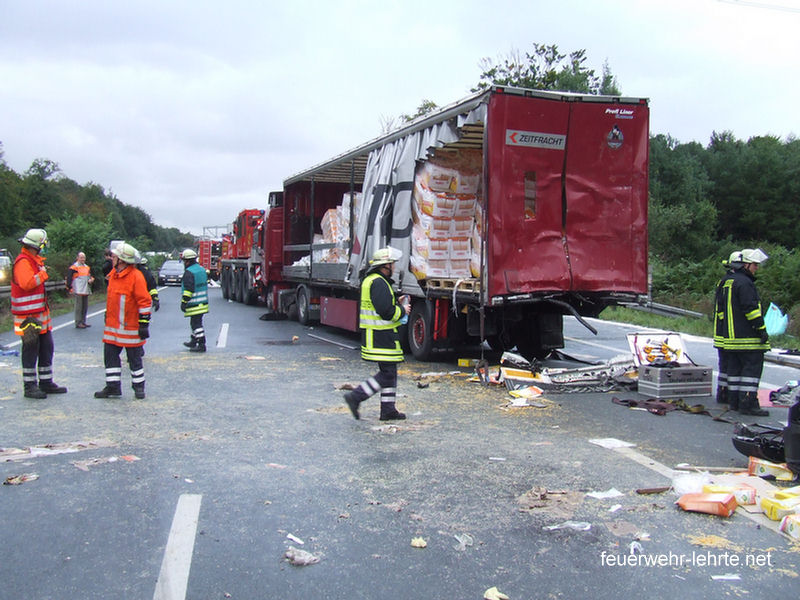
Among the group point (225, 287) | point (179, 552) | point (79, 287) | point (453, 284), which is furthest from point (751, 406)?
point (225, 287)

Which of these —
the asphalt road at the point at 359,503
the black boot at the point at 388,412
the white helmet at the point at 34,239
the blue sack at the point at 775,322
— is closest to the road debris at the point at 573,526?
the asphalt road at the point at 359,503

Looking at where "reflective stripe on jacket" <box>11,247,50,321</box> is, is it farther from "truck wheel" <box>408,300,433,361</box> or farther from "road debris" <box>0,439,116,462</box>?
"truck wheel" <box>408,300,433,361</box>

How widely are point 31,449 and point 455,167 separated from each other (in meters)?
7.18

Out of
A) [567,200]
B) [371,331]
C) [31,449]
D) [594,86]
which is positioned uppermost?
[594,86]

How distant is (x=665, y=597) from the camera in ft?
11.1

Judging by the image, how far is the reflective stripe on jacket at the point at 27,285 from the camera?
25.6ft

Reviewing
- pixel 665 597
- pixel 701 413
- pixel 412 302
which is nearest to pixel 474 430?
pixel 701 413

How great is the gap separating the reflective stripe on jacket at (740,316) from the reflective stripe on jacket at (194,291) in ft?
26.1

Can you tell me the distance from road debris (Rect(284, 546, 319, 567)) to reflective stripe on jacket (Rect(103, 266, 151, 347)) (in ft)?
15.5

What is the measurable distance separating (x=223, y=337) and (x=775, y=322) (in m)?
11.5

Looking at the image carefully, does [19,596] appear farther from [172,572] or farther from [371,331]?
[371,331]

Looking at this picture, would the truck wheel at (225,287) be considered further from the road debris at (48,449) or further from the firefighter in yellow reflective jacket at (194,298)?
the road debris at (48,449)

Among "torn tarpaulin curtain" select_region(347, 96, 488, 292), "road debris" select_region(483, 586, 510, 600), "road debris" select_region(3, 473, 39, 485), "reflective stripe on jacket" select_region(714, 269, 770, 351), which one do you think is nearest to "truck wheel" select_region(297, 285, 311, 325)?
"torn tarpaulin curtain" select_region(347, 96, 488, 292)

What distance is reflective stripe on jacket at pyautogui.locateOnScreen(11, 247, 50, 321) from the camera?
25.6 feet
